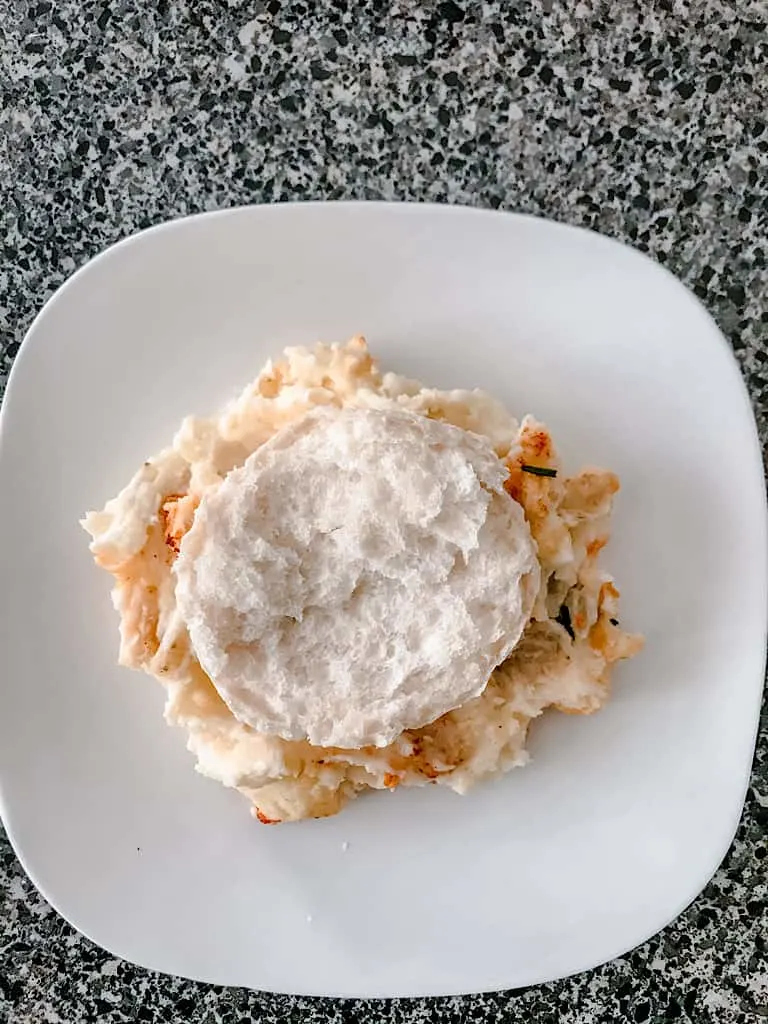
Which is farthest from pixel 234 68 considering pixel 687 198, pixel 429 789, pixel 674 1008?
pixel 674 1008

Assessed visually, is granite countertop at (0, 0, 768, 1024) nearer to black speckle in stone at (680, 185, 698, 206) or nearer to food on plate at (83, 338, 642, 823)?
black speckle in stone at (680, 185, 698, 206)

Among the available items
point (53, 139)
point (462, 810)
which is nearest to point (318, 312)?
point (53, 139)

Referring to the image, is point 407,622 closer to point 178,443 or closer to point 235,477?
point 235,477

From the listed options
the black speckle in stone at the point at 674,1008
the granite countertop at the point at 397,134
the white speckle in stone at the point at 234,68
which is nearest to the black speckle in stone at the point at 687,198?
the granite countertop at the point at 397,134

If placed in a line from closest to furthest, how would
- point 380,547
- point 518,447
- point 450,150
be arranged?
point 380,547
point 518,447
point 450,150

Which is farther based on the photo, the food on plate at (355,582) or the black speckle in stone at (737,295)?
the black speckle in stone at (737,295)

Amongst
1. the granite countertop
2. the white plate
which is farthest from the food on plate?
the granite countertop

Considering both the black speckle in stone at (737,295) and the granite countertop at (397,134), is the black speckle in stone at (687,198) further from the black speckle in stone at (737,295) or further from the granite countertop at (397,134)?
the black speckle in stone at (737,295)
